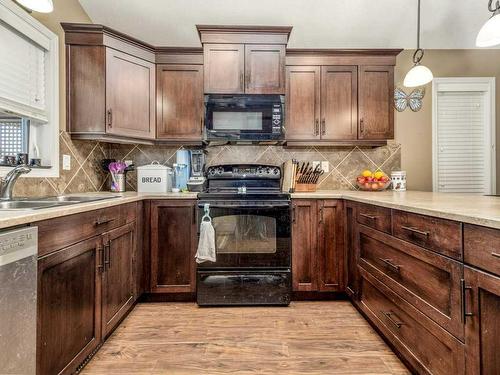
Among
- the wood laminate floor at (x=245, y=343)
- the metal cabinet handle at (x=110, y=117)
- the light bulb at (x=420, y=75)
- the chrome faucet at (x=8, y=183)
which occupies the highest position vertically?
the light bulb at (x=420, y=75)

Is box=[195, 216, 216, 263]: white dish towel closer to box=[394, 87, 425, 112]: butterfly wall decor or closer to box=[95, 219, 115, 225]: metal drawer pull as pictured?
box=[95, 219, 115, 225]: metal drawer pull

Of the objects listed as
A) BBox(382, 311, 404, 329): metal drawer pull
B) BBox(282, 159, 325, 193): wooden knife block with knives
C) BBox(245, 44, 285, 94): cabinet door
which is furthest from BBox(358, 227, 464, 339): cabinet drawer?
BBox(245, 44, 285, 94): cabinet door

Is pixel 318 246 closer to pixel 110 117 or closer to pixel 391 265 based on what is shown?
pixel 391 265

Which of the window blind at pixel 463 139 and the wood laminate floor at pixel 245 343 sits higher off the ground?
the window blind at pixel 463 139

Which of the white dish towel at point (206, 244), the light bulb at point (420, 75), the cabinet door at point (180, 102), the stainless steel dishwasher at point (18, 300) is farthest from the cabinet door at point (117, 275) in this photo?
the light bulb at point (420, 75)

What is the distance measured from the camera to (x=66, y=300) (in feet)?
4.46

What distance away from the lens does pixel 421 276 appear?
1395 mm

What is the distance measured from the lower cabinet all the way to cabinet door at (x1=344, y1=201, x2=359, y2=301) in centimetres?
168

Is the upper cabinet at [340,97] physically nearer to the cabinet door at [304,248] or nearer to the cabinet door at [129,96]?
the cabinet door at [304,248]

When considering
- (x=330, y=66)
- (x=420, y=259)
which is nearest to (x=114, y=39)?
(x=330, y=66)

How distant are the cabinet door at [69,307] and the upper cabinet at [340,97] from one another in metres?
1.94

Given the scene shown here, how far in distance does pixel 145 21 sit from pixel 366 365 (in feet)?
10.8

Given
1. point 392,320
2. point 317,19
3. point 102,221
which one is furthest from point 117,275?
point 317,19

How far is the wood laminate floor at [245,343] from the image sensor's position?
1618 millimetres
